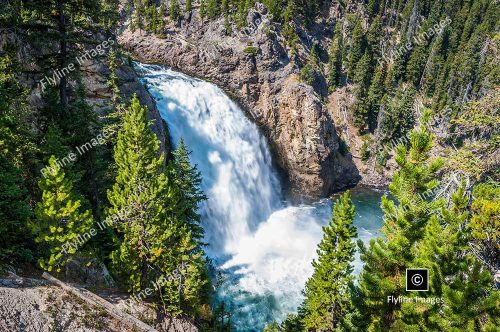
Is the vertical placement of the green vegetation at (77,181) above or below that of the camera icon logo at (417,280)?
above

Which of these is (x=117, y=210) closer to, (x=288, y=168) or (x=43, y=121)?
(x=43, y=121)

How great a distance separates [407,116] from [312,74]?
23.2 meters

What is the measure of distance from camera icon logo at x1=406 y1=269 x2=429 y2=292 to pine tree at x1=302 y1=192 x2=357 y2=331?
1105cm

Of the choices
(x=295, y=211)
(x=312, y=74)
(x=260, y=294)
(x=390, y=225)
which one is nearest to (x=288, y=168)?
(x=295, y=211)

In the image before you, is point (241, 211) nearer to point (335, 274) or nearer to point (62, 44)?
point (335, 274)

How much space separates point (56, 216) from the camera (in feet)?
59.9

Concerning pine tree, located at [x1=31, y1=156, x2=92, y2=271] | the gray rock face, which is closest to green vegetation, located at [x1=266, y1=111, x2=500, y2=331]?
pine tree, located at [x1=31, y1=156, x2=92, y2=271]

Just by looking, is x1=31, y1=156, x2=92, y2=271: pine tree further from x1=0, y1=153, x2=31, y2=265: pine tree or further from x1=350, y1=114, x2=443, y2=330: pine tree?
x1=350, y1=114, x2=443, y2=330: pine tree

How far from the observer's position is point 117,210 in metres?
22.1

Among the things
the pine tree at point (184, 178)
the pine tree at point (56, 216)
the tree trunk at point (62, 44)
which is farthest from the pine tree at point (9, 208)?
the pine tree at point (184, 178)

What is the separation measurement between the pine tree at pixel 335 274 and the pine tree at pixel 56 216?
15.3 metres

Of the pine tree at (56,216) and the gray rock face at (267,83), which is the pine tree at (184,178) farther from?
the gray rock face at (267,83)

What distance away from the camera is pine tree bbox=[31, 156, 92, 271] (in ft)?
59.2

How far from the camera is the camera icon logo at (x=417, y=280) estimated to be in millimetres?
12023
